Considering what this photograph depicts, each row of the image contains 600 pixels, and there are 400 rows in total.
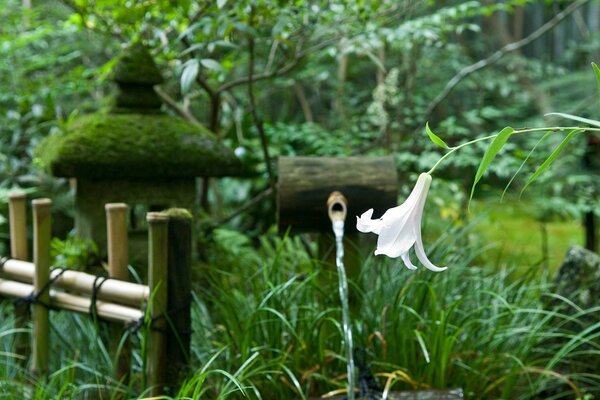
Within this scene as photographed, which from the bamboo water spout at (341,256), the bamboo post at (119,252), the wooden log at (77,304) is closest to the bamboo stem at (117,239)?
the bamboo post at (119,252)

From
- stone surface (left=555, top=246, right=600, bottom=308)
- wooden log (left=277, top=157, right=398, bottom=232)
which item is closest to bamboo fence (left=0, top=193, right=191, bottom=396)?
wooden log (left=277, top=157, right=398, bottom=232)

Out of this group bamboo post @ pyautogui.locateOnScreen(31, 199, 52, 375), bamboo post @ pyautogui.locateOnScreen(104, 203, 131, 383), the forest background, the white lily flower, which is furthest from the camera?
the forest background

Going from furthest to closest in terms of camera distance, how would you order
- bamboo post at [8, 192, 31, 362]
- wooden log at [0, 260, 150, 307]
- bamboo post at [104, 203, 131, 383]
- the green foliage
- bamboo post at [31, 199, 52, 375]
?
1. the green foliage
2. bamboo post at [8, 192, 31, 362]
3. bamboo post at [31, 199, 52, 375]
4. bamboo post at [104, 203, 131, 383]
5. wooden log at [0, 260, 150, 307]

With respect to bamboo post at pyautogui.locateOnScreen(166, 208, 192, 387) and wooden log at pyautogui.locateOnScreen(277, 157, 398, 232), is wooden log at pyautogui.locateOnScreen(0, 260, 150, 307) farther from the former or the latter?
wooden log at pyautogui.locateOnScreen(277, 157, 398, 232)

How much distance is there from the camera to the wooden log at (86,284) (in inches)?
91.7

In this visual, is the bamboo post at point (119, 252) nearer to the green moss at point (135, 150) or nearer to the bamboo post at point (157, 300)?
the bamboo post at point (157, 300)

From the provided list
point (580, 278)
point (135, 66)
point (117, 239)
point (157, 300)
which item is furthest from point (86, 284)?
point (580, 278)

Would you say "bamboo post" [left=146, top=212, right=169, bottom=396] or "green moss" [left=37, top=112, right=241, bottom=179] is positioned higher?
"green moss" [left=37, top=112, right=241, bottom=179]

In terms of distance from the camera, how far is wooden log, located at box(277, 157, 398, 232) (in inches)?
101

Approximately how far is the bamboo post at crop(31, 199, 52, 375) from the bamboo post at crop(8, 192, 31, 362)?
0.79 feet

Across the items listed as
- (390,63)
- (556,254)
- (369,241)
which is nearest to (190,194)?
(369,241)

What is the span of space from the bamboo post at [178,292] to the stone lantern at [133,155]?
83 centimetres

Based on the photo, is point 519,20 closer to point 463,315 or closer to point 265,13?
point 265,13

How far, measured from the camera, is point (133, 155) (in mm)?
2977
